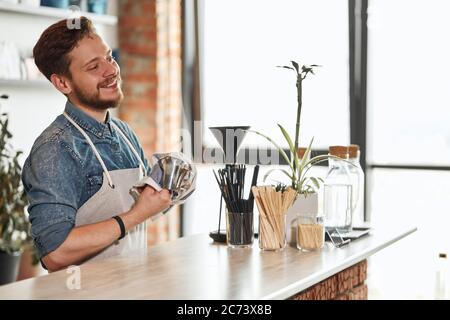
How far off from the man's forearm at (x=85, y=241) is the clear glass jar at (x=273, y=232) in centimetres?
39

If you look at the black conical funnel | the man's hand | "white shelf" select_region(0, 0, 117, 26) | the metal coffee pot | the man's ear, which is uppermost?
"white shelf" select_region(0, 0, 117, 26)

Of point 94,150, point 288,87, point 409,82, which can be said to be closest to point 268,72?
point 288,87

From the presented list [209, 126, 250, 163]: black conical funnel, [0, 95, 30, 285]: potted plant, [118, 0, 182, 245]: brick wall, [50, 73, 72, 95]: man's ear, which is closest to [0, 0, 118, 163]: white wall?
[0, 95, 30, 285]: potted plant

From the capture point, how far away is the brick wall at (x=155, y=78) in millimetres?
5125

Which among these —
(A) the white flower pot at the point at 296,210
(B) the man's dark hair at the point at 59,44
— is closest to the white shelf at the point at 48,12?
(B) the man's dark hair at the point at 59,44

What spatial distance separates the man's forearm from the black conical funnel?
0.38 metres

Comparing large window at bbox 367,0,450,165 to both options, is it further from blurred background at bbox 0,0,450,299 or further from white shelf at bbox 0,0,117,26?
white shelf at bbox 0,0,117,26

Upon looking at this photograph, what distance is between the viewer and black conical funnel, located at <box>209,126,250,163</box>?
2354mm

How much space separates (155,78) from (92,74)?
274 centimetres

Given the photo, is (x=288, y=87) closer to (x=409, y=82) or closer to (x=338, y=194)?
(x=409, y=82)

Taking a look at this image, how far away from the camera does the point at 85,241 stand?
2.14 metres

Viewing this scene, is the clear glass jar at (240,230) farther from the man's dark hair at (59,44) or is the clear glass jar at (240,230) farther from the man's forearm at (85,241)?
the man's dark hair at (59,44)

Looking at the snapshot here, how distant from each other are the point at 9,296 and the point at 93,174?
2.63 feet

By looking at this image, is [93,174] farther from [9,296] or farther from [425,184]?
[425,184]
